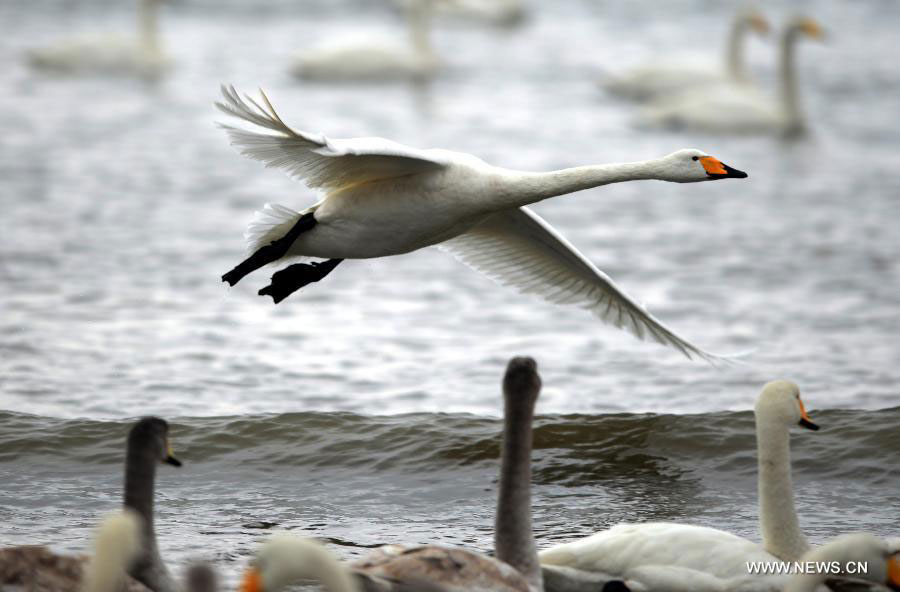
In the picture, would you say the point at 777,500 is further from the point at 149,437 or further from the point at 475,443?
the point at 475,443

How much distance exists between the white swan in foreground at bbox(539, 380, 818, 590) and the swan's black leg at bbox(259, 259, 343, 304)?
259cm


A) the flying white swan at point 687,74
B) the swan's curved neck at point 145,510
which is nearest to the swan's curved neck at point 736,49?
the flying white swan at point 687,74

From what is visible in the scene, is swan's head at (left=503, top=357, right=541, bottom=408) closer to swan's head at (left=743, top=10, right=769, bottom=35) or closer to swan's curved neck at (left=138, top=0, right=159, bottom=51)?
swan's head at (left=743, top=10, right=769, bottom=35)

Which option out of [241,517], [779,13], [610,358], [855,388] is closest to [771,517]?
[241,517]

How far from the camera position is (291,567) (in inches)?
219

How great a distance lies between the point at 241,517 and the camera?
8.30 metres

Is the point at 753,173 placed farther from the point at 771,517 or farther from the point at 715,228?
the point at 771,517

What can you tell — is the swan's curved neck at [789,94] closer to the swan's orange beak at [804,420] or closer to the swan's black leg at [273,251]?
the swan's black leg at [273,251]

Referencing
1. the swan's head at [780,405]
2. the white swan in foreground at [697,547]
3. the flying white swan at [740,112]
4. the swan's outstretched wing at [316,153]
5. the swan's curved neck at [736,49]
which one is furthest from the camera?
the swan's curved neck at [736,49]

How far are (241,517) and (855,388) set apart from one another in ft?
15.3

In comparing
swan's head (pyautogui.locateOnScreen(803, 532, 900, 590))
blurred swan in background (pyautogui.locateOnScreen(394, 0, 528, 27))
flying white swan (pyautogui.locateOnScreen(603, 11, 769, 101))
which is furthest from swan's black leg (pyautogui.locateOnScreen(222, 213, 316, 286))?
blurred swan in background (pyautogui.locateOnScreen(394, 0, 528, 27))

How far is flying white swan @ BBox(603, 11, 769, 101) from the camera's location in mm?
22109

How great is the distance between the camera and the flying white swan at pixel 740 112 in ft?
67.8

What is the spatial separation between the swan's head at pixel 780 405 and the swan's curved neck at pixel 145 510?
2.67m
